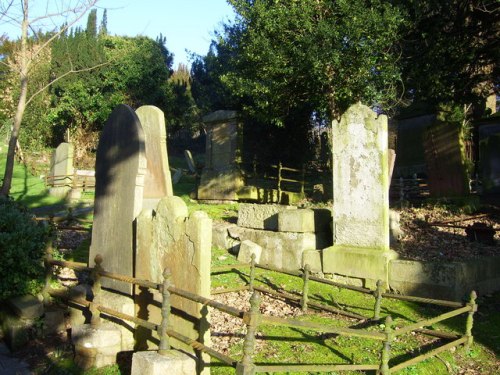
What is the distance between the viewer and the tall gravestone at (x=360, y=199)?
734cm

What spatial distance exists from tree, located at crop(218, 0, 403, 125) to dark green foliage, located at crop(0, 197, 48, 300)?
8214 millimetres

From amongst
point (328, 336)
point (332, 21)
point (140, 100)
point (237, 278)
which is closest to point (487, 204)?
point (332, 21)

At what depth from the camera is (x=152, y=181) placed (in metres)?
7.61

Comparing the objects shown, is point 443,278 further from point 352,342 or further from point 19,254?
point 19,254

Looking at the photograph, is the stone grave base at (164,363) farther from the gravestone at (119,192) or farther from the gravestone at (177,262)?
the gravestone at (119,192)

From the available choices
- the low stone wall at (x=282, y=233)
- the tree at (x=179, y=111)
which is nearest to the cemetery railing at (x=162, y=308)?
the low stone wall at (x=282, y=233)

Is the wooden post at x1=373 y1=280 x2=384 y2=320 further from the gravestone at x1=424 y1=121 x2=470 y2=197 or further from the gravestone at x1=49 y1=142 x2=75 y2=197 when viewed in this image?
the gravestone at x1=49 y1=142 x2=75 y2=197

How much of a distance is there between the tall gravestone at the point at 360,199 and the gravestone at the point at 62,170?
13781mm

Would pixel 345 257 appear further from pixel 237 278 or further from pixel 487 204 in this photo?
pixel 487 204

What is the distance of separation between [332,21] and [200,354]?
10506 millimetres

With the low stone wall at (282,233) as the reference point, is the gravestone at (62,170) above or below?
above

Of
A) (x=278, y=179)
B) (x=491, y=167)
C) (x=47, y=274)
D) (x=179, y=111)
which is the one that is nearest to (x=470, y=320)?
(x=47, y=274)

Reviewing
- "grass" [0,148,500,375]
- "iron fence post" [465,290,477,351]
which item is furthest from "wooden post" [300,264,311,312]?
"iron fence post" [465,290,477,351]

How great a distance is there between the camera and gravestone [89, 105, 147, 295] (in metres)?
5.74
